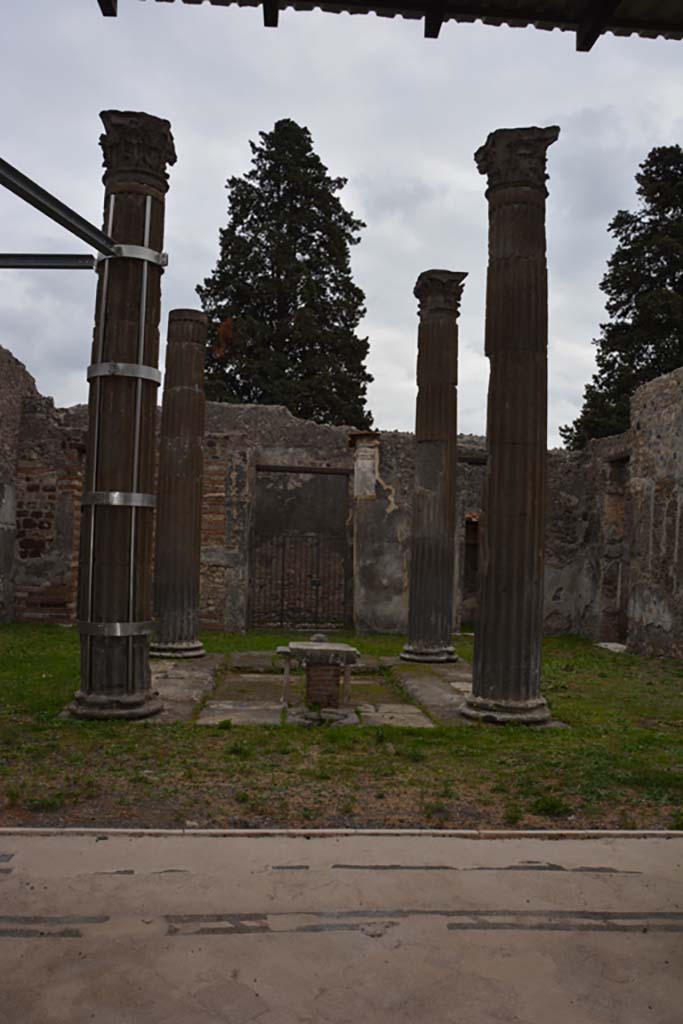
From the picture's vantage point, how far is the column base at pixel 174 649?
416 inches

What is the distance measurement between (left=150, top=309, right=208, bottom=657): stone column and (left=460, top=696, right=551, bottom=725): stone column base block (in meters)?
4.48

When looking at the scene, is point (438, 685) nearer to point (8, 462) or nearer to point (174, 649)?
point (174, 649)

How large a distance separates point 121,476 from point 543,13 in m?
5.00

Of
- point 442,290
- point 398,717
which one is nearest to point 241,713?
point 398,717

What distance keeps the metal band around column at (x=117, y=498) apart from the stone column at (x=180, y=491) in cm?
351

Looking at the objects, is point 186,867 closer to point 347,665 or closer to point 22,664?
point 347,665

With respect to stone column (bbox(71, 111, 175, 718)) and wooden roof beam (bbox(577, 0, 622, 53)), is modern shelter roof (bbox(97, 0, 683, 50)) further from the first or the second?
stone column (bbox(71, 111, 175, 718))

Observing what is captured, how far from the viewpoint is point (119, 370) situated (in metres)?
7.03

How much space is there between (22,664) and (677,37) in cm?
899

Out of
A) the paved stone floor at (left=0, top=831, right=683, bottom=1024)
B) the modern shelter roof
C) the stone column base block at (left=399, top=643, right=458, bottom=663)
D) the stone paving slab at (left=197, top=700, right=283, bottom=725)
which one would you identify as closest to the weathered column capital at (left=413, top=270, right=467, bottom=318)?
the stone column base block at (left=399, top=643, right=458, bottom=663)

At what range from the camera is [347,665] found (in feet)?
25.8

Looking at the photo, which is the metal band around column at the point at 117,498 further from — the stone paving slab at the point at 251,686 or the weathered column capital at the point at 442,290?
the weathered column capital at the point at 442,290

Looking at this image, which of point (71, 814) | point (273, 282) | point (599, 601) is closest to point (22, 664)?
point (71, 814)

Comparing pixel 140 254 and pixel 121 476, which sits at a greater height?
pixel 140 254
